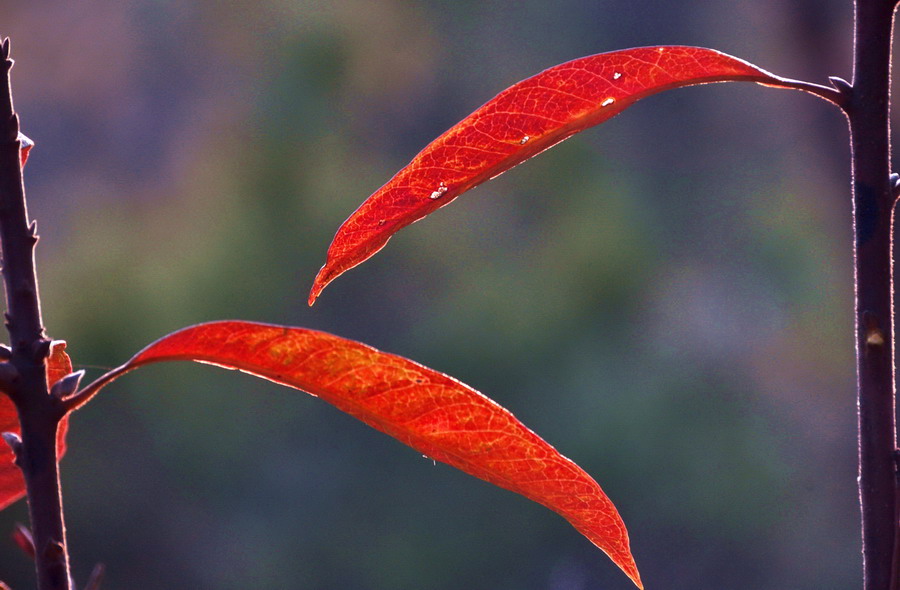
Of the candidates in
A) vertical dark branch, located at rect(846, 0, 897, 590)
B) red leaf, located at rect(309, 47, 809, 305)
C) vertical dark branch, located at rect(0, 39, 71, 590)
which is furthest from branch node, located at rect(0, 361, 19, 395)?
vertical dark branch, located at rect(846, 0, 897, 590)

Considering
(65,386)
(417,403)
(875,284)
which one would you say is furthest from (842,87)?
(65,386)

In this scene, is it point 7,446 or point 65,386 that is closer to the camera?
point 65,386

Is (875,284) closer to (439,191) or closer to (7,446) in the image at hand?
(439,191)

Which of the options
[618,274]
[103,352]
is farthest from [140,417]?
[618,274]

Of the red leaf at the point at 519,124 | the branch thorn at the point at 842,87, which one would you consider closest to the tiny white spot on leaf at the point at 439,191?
the red leaf at the point at 519,124

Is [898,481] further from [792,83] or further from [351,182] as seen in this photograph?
[351,182]

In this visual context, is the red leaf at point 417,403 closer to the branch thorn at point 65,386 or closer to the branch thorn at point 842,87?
the branch thorn at point 65,386
